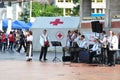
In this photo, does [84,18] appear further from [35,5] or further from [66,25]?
[35,5]

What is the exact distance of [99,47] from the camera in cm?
2486

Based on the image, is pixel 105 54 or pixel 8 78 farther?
pixel 105 54

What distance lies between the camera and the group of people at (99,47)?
927 inches

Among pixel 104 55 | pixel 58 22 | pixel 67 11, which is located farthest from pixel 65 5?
pixel 104 55

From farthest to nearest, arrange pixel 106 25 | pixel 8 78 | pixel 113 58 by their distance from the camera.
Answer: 1. pixel 106 25
2. pixel 113 58
3. pixel 8 78

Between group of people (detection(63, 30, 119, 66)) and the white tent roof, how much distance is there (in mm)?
9233

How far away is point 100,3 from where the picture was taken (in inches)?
4503

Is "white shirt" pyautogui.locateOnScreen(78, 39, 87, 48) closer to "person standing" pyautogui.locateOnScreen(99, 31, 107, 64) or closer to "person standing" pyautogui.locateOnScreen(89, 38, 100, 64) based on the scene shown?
"person standing" pyautogui.locateOnScreen(89, 38, 100, 64)

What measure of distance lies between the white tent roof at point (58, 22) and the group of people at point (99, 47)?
9.23 m

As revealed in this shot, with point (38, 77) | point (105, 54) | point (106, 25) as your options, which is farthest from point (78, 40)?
point (38, 77)

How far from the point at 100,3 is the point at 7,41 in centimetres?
7533

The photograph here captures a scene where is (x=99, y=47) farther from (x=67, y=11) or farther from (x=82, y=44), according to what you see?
(x=67, y=11)

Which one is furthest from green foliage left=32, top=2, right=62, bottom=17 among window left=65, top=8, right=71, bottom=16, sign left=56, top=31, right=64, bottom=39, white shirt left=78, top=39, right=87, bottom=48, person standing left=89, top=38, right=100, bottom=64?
person standing left=89, top=38, right=100, bottom=64

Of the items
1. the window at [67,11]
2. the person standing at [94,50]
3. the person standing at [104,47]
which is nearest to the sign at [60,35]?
the person standing at [94,50]
